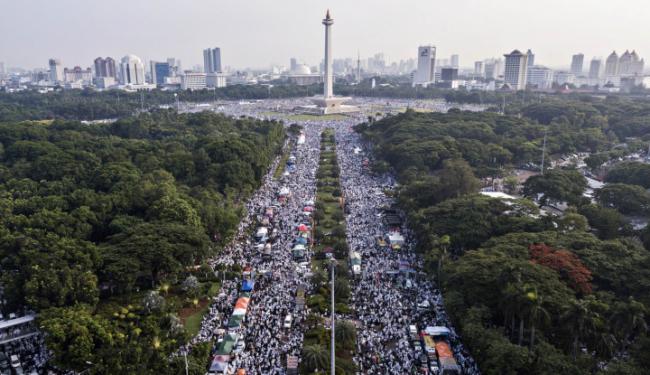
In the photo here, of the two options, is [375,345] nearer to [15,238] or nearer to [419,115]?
[15,238]

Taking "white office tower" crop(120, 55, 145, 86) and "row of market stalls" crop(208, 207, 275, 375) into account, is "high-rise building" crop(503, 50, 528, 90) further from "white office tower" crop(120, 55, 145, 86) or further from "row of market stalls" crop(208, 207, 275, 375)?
"row of market stalls" crop(208, 207, 275, 375)

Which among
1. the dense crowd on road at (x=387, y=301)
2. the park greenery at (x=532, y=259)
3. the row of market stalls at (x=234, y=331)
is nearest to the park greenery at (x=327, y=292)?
the dense crowd on road at (x=387, y=301)

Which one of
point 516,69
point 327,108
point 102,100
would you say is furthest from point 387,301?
point 516,69

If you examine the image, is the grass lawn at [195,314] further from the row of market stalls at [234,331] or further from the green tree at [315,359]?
the green tree at [315,359]

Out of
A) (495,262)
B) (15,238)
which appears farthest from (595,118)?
(15,238)

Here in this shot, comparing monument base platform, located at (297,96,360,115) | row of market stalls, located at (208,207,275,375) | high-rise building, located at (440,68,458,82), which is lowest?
row of market stalls, located at (208,207,275,375)

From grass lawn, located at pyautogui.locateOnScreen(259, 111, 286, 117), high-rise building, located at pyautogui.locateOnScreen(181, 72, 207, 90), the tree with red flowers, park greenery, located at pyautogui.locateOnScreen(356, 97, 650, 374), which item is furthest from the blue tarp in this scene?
high-rise building, located at pyautogui.locateOnScreen(181, 72, 207, 90)

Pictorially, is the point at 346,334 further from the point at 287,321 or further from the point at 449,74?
the point at 449,74
